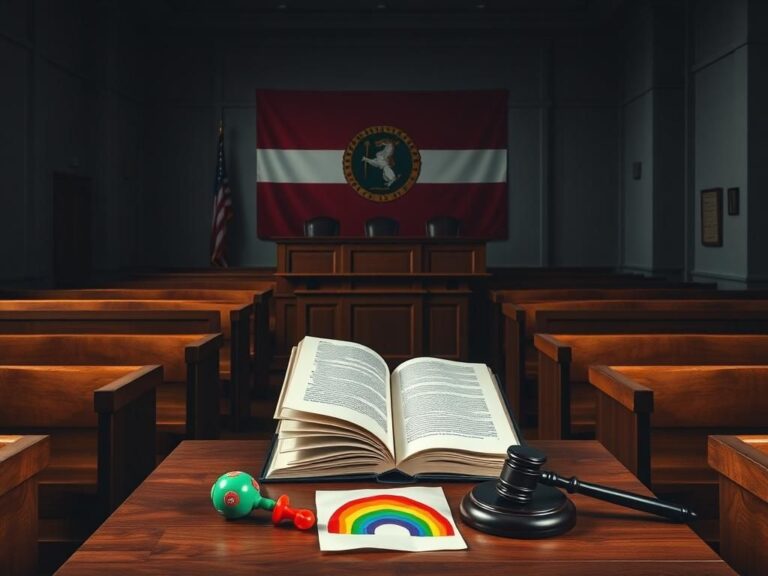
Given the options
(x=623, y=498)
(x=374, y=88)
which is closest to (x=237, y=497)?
(x=623, y=498)

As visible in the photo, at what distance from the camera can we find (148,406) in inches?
90.4

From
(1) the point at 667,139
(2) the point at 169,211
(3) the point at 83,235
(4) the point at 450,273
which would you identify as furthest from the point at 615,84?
(3) the point at 83,235

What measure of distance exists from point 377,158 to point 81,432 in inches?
308

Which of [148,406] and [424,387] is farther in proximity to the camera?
[148,406]

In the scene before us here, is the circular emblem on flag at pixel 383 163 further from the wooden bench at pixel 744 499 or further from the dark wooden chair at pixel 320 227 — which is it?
the wooden bench at pixel 744 499

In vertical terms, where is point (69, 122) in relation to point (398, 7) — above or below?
below

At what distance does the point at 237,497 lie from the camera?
39.8 inches

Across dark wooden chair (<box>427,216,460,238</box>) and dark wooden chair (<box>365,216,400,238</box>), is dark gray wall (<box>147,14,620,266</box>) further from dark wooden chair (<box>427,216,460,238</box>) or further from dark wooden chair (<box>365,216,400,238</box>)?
dark wooden chair (<box>365,216,400,238</box>)

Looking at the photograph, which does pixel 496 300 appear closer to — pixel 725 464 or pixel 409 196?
pixel 725 464

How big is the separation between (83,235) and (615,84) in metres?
6.36

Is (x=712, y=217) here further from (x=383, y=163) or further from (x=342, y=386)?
(x=342, y=386)

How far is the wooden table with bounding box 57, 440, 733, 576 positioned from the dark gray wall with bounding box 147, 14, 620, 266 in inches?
Result: 361

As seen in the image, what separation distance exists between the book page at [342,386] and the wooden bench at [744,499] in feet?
1.93

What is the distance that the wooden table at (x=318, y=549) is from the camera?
887mm
